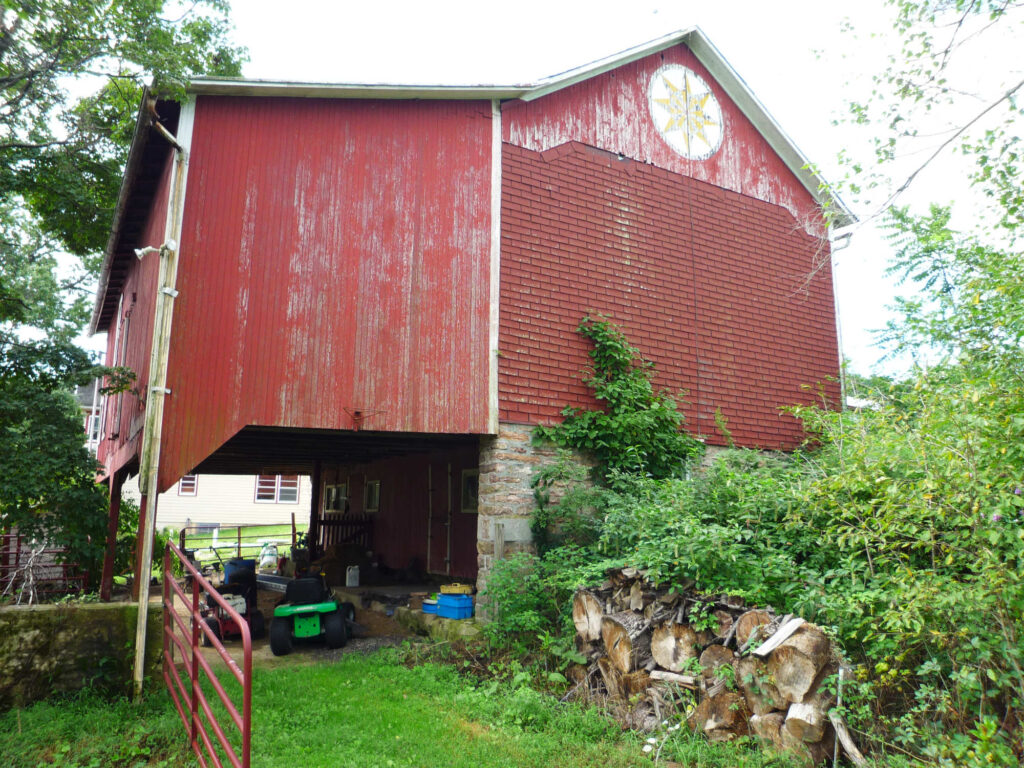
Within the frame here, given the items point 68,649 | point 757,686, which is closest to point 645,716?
point 757,686

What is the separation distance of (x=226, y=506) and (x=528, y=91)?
23978 mm

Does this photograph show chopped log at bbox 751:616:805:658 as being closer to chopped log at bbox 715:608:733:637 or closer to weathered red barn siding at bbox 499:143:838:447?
chopped log at bbox 715:608:733:637

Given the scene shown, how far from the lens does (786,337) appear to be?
1202 cm

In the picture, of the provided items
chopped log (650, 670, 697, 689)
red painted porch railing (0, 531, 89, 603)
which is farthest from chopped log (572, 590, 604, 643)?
red painted porch railing (0, 531, 89, 603)

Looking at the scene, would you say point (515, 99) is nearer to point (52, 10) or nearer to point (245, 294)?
point (245, 294)

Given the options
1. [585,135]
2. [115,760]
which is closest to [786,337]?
[585,135]

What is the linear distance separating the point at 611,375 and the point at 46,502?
6.88m

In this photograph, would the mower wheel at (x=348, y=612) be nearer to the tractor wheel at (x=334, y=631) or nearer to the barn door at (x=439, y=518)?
the tractor wheel at (x=334, y=631)

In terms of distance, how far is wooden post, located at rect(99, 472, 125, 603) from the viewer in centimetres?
808

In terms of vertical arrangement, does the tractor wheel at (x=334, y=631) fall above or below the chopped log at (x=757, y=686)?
below

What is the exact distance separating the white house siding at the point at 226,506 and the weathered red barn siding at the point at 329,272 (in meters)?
20.9

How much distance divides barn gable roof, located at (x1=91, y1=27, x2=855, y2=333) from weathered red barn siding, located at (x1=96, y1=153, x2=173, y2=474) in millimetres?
415

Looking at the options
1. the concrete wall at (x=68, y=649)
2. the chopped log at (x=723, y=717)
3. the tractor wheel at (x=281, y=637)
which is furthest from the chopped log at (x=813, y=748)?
the tractor wheel at (x=281, y=637)

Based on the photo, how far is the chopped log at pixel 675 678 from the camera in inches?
214
